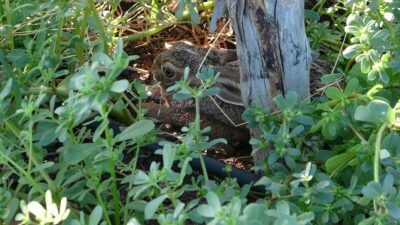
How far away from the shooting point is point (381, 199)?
1.41 metres

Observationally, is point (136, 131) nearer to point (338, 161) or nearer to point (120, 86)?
point (120, 86)

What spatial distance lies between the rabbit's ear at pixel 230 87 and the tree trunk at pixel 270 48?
38 cm

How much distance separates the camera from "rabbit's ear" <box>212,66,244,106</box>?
249cm

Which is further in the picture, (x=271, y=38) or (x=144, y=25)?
(x=144, y=25)

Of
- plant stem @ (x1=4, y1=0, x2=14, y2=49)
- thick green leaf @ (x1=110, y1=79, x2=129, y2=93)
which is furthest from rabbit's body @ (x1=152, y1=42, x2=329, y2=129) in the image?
thick green leaf @ (x1=110, y1=79, x2=129, y2=93)

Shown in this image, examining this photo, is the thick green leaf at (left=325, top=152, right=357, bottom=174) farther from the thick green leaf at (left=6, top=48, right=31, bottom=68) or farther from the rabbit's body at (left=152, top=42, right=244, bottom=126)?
the thick green leaf at (left=6, top=48, right=31, bottom=68)

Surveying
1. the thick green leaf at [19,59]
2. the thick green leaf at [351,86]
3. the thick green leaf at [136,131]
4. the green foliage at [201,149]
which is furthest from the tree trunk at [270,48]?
the thick green leaf at [19,59]

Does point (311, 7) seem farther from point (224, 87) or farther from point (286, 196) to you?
Result: point (286, 196)

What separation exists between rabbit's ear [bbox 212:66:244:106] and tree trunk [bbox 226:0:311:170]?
1.25ft

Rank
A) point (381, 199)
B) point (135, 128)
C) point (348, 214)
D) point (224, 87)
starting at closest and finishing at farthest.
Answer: point (381, 199), point (135, 128), point (348, 214), point (224, 87)

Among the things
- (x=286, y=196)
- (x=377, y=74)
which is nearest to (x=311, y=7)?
(x=377, y=74)

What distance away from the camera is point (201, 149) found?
5.63 feet

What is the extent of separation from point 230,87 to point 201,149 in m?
0.82

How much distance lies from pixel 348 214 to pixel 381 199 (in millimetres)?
347
